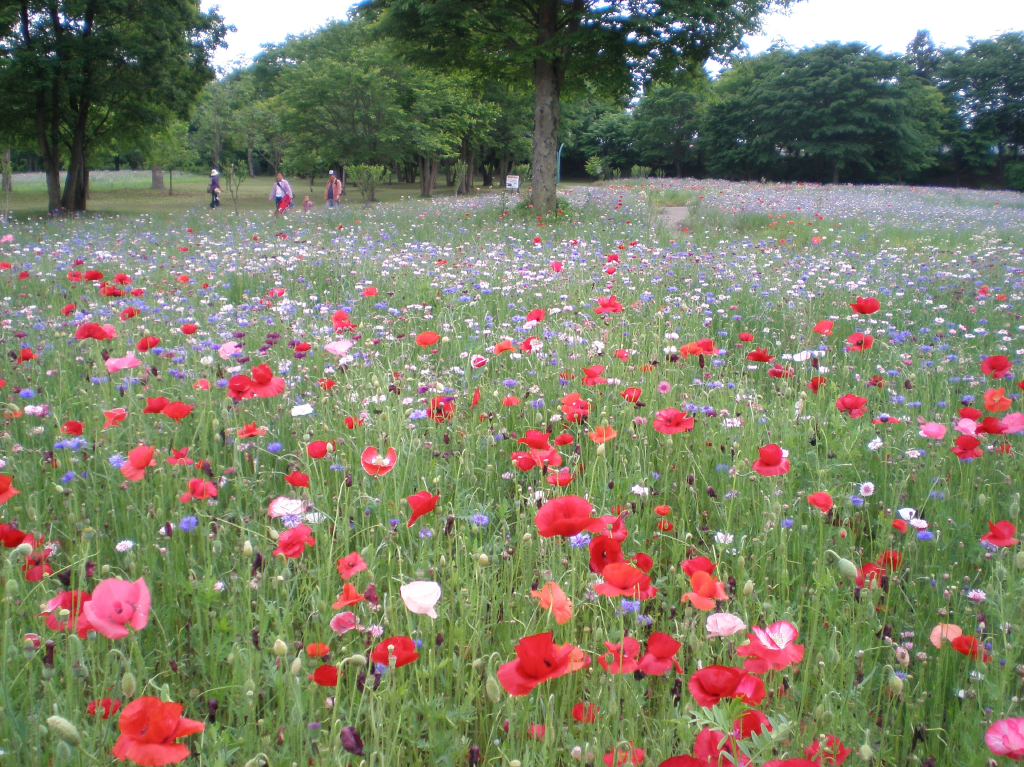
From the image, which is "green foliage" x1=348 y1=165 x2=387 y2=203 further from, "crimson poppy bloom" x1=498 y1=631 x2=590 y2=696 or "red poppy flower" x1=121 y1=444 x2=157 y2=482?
"crimson poppy bloom" x1=498 y1=631 x2=590 y2=696

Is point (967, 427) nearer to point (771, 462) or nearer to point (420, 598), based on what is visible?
point (771, 462)

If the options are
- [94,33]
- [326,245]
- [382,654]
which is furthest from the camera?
[94,33]

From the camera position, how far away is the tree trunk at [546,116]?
1290 cm

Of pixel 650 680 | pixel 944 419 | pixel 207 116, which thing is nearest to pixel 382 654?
pixel 650 680

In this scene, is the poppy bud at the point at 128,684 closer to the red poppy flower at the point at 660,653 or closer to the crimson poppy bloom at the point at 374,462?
the crimson poppy bloom at the point at 374,462

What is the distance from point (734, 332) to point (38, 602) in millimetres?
4358

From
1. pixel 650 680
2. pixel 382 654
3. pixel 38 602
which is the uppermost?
pixel 382 654

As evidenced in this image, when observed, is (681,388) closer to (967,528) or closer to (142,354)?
(967,528)

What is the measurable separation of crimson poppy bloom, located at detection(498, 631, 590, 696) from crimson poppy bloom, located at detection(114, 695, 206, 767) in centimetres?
41

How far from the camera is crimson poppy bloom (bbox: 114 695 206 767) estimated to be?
0.79 m

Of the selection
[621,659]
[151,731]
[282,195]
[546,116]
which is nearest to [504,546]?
[621,659]

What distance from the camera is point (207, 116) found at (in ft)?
170

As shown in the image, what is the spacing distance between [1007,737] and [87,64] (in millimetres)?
23508

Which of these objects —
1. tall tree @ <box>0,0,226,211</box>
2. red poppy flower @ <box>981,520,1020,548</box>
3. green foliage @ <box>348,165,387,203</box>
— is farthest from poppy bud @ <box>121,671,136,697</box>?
green foliage @ <box>348,165,387,203</box>
